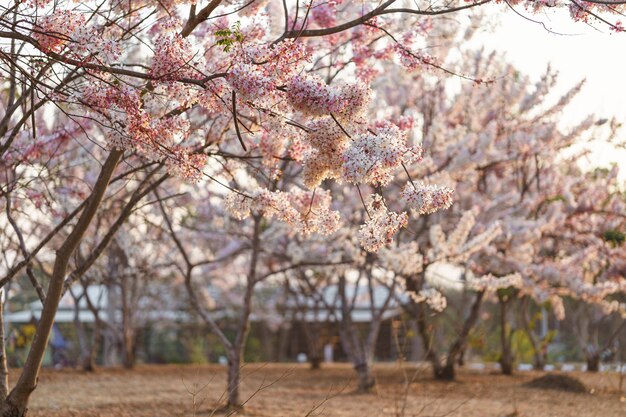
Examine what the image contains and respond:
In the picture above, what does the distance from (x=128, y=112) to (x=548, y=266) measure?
31.2 feet

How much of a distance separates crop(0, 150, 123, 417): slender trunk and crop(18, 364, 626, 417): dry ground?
1435mm

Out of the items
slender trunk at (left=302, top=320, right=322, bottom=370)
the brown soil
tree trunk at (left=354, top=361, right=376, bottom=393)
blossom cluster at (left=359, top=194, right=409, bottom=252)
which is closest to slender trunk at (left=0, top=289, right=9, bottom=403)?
blossom cluster at (left=359, top=194, right=409, bottom=252)

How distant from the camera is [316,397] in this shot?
36.0 feet

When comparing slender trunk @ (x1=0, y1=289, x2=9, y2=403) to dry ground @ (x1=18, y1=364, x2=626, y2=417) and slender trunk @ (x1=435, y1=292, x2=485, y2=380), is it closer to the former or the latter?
dry ground @ (x1=18, y1=364, x2=626, y2=417)

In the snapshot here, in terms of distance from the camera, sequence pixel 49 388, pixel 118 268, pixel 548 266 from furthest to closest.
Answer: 1. pixel 118 268
2. pixel 548 266
3. pixel 49 388

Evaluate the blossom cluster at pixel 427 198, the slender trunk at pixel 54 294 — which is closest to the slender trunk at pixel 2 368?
the slender trunk at pixel 54 294

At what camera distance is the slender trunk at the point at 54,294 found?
18.1 feet

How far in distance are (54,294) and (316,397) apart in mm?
5697

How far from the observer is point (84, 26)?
167 inches

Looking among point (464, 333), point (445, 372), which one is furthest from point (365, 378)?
point (445, 372)

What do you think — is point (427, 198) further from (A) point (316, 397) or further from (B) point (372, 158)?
(A) point (316, 397)

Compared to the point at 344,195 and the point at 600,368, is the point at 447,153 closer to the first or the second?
the point at 344,195

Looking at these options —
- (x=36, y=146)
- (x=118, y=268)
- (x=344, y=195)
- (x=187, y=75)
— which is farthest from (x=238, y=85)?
(x=118, y=268)

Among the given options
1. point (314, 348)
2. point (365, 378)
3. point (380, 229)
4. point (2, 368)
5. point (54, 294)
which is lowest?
point (365, 378)
